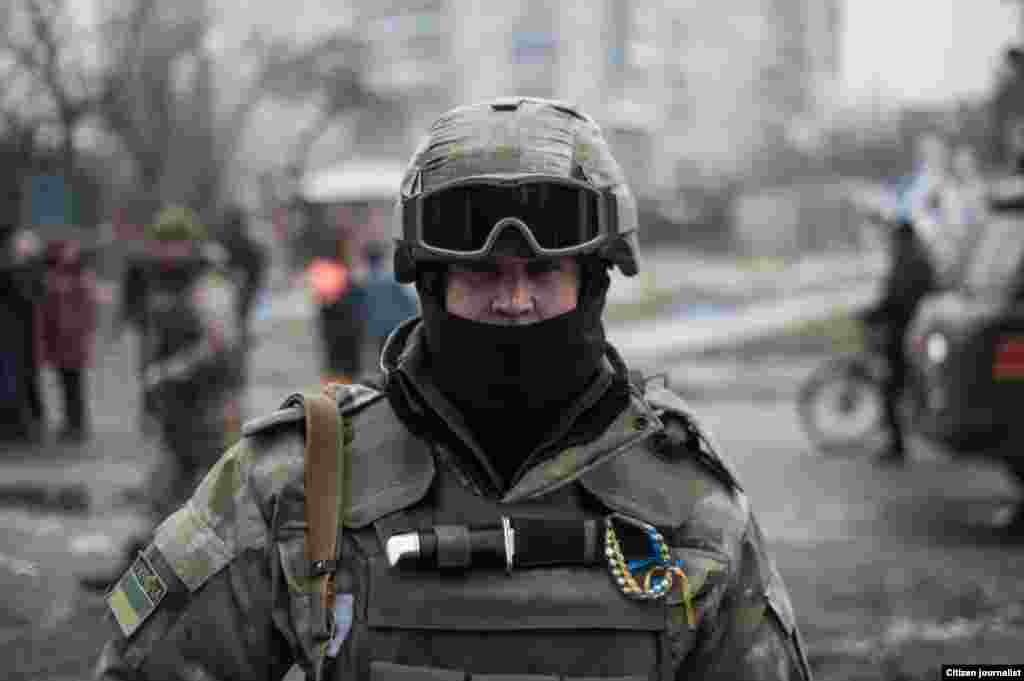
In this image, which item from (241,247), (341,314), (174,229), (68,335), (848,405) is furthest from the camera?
(241,247)

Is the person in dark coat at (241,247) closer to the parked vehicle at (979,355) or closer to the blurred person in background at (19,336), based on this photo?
the blurred person in background at (19,336)

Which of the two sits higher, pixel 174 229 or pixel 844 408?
pixel 174 229

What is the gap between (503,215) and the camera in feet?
7.36

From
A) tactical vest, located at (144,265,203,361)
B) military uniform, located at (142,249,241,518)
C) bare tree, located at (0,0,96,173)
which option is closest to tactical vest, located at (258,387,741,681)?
military uniform, located at (142,249,241,518)

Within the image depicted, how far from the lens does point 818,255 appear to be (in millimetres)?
22828

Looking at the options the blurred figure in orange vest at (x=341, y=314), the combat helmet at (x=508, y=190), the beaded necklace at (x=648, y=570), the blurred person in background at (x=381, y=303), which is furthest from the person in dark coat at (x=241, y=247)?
the beaded necklace at (x=648, y=570)

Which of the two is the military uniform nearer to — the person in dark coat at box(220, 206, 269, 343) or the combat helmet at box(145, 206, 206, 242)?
the combat helmet at box(145, 206, 206, 242)

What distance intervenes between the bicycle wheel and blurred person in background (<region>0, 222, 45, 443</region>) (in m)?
5.41

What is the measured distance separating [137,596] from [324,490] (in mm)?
308

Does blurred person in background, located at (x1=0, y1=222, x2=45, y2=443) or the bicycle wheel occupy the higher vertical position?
blurred person in background, located at (x1=0, y1=222, x2=45, y2=443)

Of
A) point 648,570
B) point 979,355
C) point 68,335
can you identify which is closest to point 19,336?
point 68,335

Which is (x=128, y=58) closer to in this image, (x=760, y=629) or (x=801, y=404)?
(x=801, y=404)

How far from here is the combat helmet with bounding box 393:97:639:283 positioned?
2244 mm

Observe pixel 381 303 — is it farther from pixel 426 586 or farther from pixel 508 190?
pixel 426 586
